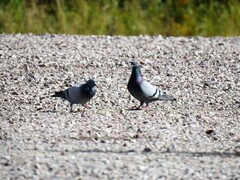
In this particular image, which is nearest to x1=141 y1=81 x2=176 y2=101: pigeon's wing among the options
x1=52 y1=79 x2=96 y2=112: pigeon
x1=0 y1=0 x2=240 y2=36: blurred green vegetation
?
x1=52 y1=79 x2=96 y2=112: pigeon

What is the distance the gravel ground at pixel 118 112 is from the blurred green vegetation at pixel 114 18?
54.7 inches

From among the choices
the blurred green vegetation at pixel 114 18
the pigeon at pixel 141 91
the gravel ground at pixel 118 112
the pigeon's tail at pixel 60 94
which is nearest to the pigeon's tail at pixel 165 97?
the pigeon at pixel 141 91

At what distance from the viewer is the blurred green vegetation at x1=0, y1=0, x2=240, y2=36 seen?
1797 cm

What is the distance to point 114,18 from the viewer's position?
18.3 metres

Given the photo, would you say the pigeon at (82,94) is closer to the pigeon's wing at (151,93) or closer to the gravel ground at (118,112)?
the gravel ground at (118,112)

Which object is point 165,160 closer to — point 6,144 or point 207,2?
point 6,144

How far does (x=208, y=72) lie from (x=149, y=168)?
5.56m

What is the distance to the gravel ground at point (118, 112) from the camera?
888 centimetres

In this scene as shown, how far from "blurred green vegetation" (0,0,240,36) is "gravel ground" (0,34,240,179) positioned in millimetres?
1389

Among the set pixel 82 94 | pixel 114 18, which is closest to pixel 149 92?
pixel 82 94

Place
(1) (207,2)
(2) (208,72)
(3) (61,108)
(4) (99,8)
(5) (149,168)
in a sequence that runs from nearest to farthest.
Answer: (5) (149,168) → (3) (61,108) → (2) (208,72) → (4) (99,8) → (1) (207,2)

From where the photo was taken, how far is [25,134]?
10195 mm

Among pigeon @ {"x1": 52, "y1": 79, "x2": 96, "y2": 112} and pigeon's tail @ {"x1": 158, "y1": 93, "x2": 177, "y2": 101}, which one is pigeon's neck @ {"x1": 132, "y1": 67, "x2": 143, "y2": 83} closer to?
pigeon's tail @ {"x1": 158, "y1": 93, "x2": 177, "y2": 101}

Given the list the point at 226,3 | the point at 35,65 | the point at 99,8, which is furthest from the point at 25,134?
the point at 226,3
